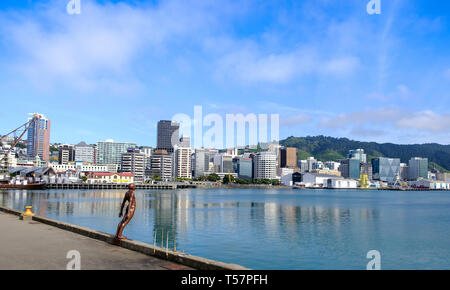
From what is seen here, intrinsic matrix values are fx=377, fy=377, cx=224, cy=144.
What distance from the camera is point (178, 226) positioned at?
38656mm

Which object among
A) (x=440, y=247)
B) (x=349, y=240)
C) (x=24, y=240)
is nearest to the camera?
(x=24, y=240)

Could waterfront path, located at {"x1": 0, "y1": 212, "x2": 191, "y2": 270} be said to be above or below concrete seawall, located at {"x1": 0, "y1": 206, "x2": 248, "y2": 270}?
below

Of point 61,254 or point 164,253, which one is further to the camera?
point 61,254

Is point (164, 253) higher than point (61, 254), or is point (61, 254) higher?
point (164, 253)

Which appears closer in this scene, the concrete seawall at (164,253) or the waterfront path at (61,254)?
the concrete seawall at (164,253)

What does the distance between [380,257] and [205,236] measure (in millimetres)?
13894

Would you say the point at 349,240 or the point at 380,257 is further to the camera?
the point at 349,240

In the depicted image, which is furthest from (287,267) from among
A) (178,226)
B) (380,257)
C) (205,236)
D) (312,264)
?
(178,226)

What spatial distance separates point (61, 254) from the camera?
42.2 ft

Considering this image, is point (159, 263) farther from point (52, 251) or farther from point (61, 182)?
point (61, 182)

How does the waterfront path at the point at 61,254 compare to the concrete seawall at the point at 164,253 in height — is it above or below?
below

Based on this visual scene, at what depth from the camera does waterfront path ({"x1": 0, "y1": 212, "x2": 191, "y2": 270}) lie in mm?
11227

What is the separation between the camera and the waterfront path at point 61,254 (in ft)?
36.8
